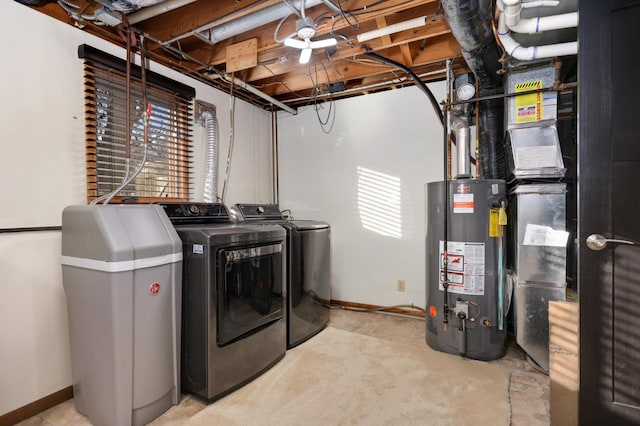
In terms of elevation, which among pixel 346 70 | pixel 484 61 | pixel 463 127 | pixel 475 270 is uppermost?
pixel 346 70

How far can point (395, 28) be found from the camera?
7.47 ft

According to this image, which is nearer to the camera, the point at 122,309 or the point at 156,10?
the point at 122,309

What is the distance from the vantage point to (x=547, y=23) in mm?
1831

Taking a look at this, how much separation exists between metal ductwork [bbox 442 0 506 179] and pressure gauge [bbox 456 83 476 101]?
0.10 metres

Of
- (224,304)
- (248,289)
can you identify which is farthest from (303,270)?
(224,304)

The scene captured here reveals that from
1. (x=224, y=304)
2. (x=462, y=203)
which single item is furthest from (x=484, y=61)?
(x=224, y=304)

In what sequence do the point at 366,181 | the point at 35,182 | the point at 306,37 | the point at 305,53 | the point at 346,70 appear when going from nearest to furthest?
1. the point at 35,182
2. the point at 306,37
3. the point at 305,53
4. the point at 346,70
5. the point at 366,181

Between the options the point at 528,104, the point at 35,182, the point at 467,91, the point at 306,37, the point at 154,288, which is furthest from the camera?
the point at 467,91

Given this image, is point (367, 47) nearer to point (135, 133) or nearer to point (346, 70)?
point (346, 70)

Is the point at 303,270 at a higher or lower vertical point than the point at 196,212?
lower

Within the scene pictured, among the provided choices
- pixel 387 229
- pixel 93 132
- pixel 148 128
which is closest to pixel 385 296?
pixel 387 229

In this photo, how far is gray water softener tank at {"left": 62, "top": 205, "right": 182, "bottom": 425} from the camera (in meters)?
1.64

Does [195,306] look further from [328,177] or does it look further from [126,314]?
[328,177]

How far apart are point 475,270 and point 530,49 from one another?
1517 mm
